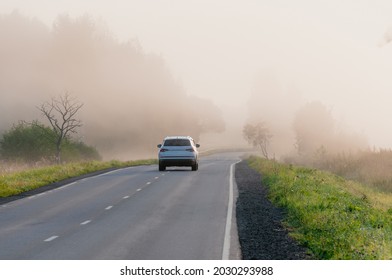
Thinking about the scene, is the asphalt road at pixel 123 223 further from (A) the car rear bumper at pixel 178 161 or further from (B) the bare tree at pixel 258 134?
(B) the bare tree at pixel 258 134

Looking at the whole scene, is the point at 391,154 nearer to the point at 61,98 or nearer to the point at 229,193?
the point at 229,193

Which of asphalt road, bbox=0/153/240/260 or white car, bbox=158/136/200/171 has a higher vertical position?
white car, bbox=158/136/200/171

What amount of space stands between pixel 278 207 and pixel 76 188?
417 inches

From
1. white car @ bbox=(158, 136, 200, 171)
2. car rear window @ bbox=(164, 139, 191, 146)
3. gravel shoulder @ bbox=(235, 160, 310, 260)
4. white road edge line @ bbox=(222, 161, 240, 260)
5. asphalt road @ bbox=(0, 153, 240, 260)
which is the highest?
car rear window @ bbox=(164, 139, 191, 146)

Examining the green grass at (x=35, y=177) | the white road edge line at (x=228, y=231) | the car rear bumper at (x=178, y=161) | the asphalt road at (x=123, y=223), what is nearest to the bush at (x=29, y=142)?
the green grass at (x=35, y=177)

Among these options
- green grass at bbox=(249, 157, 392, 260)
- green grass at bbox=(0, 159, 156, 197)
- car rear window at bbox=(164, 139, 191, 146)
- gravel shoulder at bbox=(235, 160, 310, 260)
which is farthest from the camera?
car rear window at bbox=(164, 139, 191, 146)

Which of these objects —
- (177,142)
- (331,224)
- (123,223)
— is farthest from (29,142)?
(331,224)

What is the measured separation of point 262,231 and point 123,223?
3.56 m

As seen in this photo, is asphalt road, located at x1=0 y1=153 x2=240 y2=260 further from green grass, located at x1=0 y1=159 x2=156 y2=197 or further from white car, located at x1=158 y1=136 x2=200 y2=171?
white car, located at x1=158 y1=136 x2=200 y2=171

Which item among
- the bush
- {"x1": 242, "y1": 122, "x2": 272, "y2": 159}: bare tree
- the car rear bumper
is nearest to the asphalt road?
the car rear bumper

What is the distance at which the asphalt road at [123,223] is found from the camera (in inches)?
485

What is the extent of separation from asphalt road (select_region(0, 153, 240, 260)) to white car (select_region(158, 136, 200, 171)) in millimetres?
8992

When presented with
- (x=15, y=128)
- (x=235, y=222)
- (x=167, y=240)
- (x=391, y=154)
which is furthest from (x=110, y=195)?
(x=15, y=128)

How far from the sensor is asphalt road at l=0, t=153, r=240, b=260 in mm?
12312
